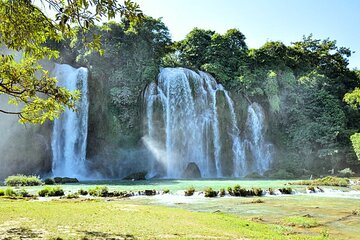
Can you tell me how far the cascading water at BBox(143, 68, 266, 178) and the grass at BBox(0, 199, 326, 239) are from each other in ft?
97.5

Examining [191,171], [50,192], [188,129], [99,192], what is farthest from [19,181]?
[188,129]

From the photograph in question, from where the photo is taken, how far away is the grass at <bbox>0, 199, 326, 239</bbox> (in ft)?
28.5

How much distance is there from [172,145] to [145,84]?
8687 mm

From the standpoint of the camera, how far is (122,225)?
395 inches

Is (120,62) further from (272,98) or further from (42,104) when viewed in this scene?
(42,104)

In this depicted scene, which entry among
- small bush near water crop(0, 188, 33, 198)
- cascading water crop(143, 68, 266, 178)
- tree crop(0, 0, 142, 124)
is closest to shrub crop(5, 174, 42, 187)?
small bush near water crop(0, 188, 33, 198)

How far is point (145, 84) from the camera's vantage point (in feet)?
147

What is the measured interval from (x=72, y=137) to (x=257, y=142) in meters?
24.4

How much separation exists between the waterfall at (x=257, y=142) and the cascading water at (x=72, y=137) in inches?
846

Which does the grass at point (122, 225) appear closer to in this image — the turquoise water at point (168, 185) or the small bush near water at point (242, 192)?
the small bush near water at point (242, 192)

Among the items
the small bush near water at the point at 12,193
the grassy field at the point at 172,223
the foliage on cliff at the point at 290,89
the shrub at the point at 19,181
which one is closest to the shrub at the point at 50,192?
the small bush near water at the point at 12,193

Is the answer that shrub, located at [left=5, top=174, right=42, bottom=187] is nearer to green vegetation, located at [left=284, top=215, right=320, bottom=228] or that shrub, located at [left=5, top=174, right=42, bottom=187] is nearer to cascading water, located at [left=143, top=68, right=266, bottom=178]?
cascading water, located at [left=143, top=68, right=266, bottom=178]

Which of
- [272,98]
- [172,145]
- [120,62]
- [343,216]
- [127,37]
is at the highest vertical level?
[127,37]

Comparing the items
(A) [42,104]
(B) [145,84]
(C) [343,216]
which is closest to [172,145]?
(B) [145,84]
